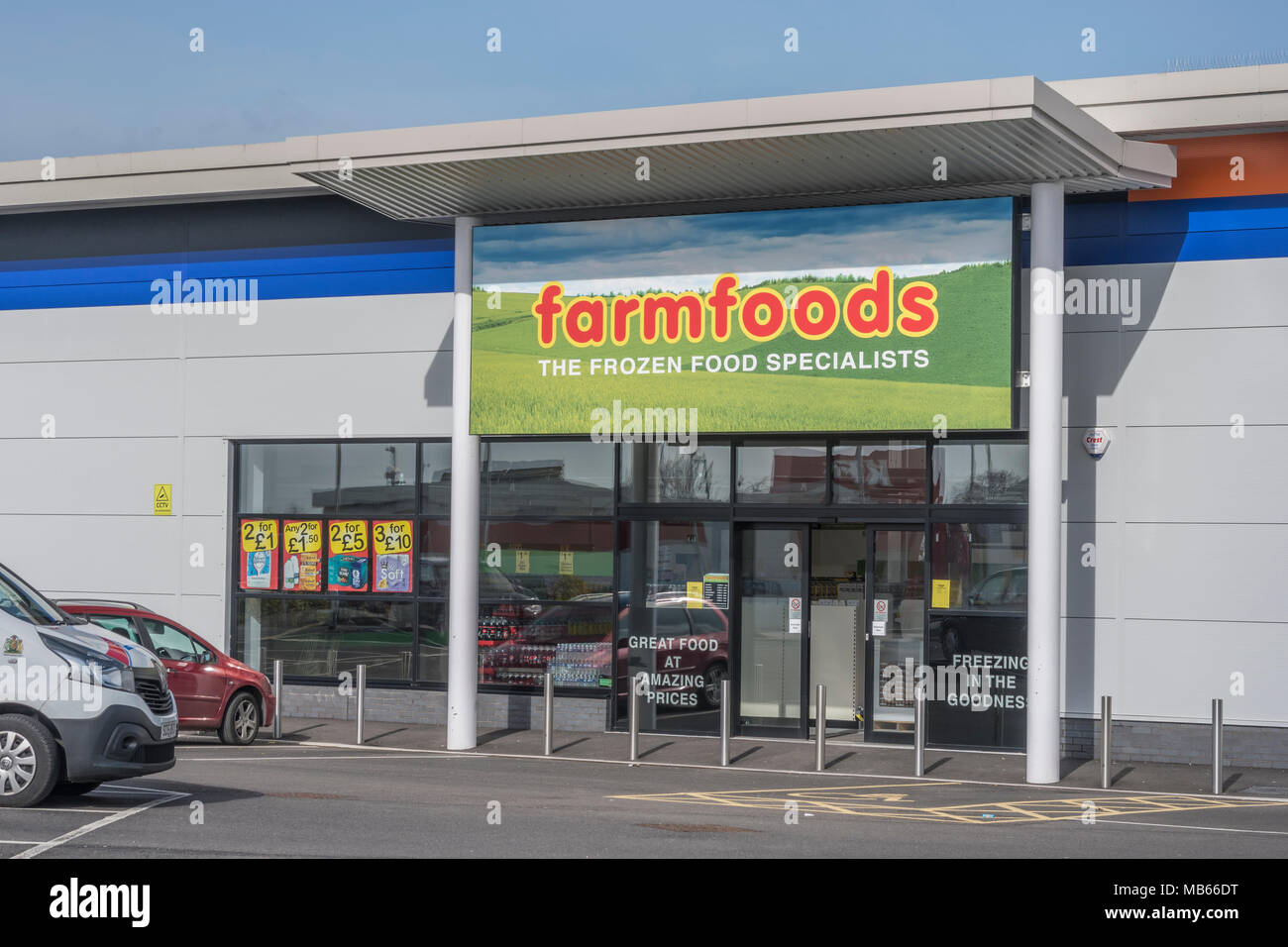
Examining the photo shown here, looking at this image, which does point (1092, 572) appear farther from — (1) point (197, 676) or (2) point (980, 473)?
(1) point (197, 676)

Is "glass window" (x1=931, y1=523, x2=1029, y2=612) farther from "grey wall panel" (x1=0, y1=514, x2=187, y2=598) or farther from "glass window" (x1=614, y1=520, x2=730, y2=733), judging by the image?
"grey wall panel" (x1=0, y1=514, x2=187, y2=598)

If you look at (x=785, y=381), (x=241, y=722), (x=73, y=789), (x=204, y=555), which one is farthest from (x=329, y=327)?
(x=73, y=789)

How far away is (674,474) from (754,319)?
256 centimetres

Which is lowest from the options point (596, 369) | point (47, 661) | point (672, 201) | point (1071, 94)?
point (47, 661)

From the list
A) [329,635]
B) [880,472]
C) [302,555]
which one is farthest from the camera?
[302,555]

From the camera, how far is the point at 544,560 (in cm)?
1712

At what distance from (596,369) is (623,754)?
4.03m

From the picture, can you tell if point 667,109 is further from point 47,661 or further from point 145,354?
point 145,354

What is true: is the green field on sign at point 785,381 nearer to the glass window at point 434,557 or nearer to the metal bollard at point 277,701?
the glass window at point 434,557

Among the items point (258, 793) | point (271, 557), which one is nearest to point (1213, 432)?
point (258, 793)

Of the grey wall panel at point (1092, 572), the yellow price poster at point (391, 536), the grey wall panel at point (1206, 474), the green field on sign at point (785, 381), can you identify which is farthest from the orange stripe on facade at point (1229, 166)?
the yellow price poster at point (391, 536)

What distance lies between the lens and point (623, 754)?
595 inches

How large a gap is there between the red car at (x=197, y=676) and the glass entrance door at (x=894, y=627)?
6631 mm

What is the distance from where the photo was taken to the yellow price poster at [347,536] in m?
17.9
